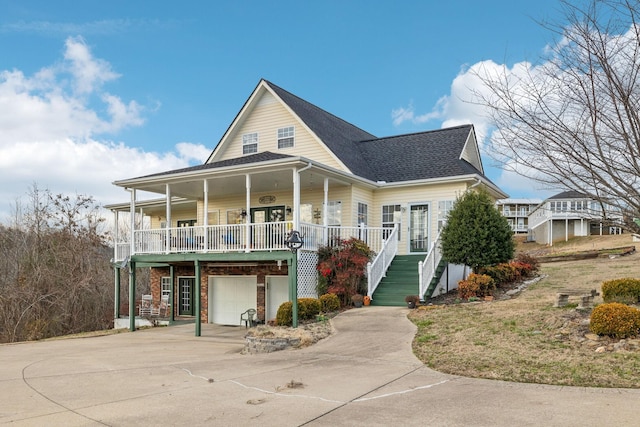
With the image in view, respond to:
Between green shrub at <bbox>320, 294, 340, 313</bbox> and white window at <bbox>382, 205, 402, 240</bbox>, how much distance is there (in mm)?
4991

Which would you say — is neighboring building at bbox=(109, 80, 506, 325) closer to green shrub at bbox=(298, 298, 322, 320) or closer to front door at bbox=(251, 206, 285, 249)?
front door at bbox=(251, 206, 285, 249)

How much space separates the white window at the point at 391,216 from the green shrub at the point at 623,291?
8.76 metres

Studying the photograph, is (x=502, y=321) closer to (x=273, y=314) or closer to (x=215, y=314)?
(x=273, y=314)

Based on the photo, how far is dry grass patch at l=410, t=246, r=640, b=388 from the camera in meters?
8.07

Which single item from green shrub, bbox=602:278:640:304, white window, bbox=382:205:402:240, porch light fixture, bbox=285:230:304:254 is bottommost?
green shrub, bbox=602:278:640:304

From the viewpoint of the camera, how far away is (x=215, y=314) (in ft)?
69.3

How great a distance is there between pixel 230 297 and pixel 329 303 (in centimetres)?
673

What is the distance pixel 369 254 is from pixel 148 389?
32.8 feet

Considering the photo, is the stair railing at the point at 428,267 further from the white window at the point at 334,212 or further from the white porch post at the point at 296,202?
the white porch post at the point at 296,202

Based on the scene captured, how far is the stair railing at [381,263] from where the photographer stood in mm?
16438

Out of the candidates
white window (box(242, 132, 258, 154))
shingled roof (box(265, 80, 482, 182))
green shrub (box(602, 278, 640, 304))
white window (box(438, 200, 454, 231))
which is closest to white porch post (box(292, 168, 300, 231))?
shingled roof (box(265, 80, 482, 182))

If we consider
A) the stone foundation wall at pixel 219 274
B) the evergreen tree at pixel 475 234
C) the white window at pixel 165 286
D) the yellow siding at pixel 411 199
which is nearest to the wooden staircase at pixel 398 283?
the yellow siding at pixel 411 199

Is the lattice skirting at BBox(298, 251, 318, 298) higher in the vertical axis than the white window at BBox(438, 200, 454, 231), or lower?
lower

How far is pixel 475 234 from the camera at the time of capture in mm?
16312
